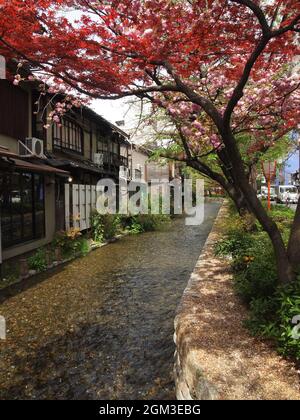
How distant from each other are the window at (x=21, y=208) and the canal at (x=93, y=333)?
251 centimetres

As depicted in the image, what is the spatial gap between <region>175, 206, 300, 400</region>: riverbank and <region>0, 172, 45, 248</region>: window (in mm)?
7862

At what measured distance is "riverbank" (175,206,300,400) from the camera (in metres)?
3.30

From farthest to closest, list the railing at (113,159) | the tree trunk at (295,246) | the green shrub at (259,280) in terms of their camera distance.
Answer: the railing at (113,159) < the green shrub at (259,280) < the tree trunk at (295,246)

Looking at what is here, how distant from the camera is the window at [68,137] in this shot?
15906 mm

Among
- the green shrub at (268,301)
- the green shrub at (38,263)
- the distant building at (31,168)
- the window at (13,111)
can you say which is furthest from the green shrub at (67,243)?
the green shrub at (268,301)

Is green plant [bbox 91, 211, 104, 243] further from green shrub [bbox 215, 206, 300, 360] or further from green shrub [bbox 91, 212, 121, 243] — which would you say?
green shrub [bbox 215, 206, 300, 360]

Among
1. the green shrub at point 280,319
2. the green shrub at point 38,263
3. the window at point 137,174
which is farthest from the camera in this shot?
the window at point 137,174

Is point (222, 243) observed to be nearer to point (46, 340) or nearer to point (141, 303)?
point (141, 303)

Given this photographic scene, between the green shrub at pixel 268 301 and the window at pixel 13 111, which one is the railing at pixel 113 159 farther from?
the green shrub at pixel 268 301

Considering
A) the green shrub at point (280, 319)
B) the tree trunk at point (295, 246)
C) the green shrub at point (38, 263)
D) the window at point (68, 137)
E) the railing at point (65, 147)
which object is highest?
the window at point (68, 137)

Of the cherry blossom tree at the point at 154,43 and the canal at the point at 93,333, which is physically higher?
the cherry blossom tree at the point at 154,43

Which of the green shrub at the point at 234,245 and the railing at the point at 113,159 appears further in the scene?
the railing at the point at 113,159

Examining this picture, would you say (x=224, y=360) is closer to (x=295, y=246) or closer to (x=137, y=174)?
(x=295, y=246)
